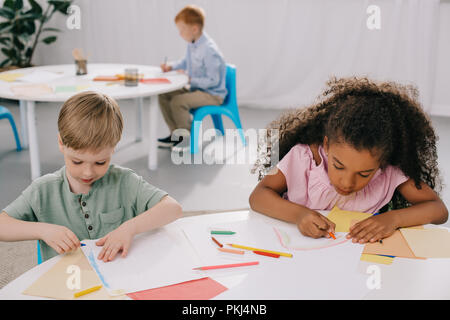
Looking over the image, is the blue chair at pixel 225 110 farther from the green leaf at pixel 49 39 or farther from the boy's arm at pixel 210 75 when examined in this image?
the green leaf at pixel 49 39

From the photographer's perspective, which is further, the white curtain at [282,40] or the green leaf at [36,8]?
the green leaf at [36,8]

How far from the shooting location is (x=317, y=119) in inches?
54.1

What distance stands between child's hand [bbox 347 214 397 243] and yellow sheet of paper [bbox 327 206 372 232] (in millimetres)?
27

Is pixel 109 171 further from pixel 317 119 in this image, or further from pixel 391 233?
pixel 391 233

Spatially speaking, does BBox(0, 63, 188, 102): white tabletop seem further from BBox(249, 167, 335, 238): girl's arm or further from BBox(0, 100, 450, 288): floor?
BBox(249, 167, 335, 238): girl's arm

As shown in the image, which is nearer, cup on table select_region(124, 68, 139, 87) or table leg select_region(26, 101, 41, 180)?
table leg select_region(26, 101, 41, 180)

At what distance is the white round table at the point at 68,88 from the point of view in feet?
8.38

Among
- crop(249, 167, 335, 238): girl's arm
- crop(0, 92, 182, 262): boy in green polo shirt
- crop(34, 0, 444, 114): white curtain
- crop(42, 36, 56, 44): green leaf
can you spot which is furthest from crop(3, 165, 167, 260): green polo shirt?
crop(42, 36, 56, 44): green leaf

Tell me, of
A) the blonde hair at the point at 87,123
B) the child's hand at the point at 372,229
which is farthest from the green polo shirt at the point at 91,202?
the child's hand at the point at 372,229

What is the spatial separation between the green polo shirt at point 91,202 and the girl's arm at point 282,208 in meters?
0.26

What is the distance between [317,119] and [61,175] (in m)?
0.71

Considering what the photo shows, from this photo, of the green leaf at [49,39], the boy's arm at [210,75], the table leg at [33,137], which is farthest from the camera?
the green leaf at [49,39]

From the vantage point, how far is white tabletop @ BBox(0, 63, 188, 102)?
251 cm
